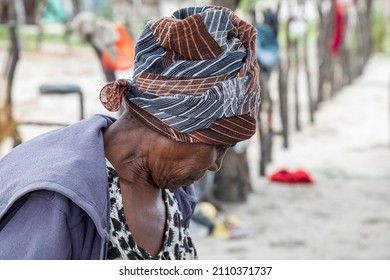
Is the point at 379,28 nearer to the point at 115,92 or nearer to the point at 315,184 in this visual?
the point at 315,184

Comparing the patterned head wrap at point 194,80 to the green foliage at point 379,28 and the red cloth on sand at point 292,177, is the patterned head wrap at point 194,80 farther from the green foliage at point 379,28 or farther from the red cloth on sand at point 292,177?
the green foliage at point 379,28

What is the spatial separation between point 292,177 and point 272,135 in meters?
0.76

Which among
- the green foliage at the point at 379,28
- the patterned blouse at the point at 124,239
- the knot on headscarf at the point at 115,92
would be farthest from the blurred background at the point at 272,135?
the green foliage at the point at 379,28

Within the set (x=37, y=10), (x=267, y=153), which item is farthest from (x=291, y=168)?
(x=37, y=10)

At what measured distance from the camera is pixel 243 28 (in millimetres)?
1600

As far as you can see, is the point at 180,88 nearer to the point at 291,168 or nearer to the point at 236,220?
the point at 236,220

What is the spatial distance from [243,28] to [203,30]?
0.40 feet

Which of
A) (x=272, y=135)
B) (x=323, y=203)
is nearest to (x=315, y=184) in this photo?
(x=323, y=203)

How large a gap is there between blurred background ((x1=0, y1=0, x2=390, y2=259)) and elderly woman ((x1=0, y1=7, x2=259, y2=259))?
1992 mm

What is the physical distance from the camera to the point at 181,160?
1613mm

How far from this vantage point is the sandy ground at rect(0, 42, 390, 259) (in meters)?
4.90

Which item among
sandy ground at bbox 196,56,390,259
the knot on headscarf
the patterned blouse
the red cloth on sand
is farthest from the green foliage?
the knot on headscarf

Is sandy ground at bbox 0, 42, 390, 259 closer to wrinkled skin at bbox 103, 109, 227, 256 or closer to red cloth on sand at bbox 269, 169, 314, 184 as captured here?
red cloth on sand at bbox 269, 169, 314, 184

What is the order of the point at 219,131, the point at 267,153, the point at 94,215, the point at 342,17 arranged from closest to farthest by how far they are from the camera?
the point at 94,215
the point at 219,131
the point at 267,153
the point at 342,17
